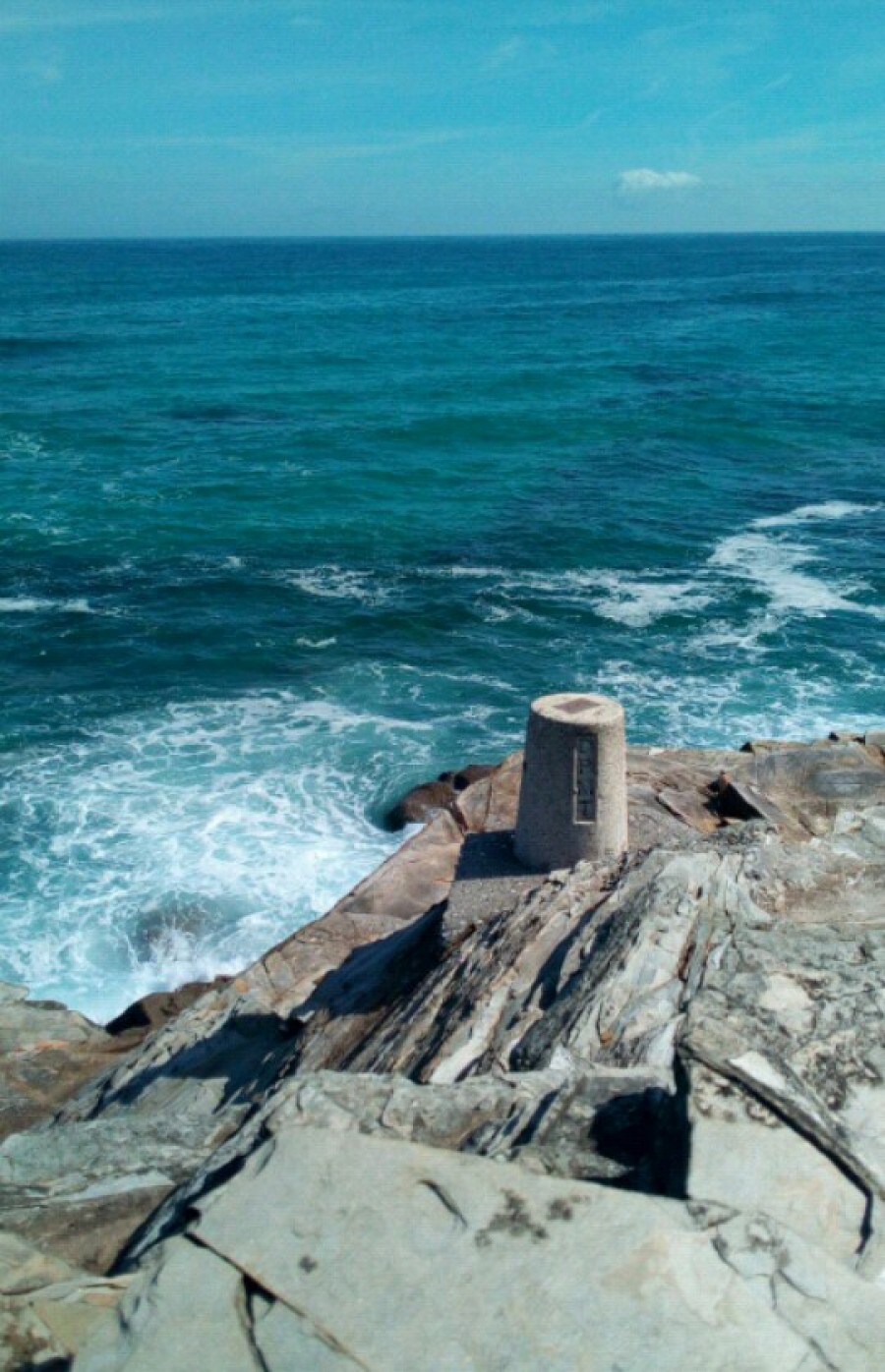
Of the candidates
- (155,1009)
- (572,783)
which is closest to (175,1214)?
(572,783)

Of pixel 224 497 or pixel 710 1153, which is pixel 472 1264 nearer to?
pixel 710 1153

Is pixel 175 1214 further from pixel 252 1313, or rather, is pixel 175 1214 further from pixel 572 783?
pixel 572 783

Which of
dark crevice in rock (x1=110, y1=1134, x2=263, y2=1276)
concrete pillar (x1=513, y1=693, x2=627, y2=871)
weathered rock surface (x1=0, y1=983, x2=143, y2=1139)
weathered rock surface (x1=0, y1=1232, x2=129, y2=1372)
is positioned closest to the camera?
weathered rock surface (x1=0, y1=1232, x2=129, y2=1372)

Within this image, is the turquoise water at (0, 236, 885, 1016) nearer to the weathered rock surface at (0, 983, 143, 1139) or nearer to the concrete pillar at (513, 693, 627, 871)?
the weathered rock surface at (0, 983, 143, 1139)

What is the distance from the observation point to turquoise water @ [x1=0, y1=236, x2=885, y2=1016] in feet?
72.5

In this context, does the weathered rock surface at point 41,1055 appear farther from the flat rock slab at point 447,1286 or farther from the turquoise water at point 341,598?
the flat rock slab at point 447,1286

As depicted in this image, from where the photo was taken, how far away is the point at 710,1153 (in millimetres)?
4914

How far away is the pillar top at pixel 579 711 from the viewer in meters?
13.0

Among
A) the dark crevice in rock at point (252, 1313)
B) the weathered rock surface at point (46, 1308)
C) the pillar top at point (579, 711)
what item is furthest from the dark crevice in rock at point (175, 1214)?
the pillar top at point (579, 711)

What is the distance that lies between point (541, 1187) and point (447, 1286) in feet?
1.90

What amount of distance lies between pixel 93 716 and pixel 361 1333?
80.9 feet

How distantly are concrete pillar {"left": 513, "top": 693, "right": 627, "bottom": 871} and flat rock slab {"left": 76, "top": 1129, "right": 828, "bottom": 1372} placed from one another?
8464 mm

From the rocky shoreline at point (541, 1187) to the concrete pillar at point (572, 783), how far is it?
3073mm

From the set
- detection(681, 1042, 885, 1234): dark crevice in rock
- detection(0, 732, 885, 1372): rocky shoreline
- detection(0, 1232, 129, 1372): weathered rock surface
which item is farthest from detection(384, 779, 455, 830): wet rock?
detection(0, 1232, 129, 1372): weathered rock surface
